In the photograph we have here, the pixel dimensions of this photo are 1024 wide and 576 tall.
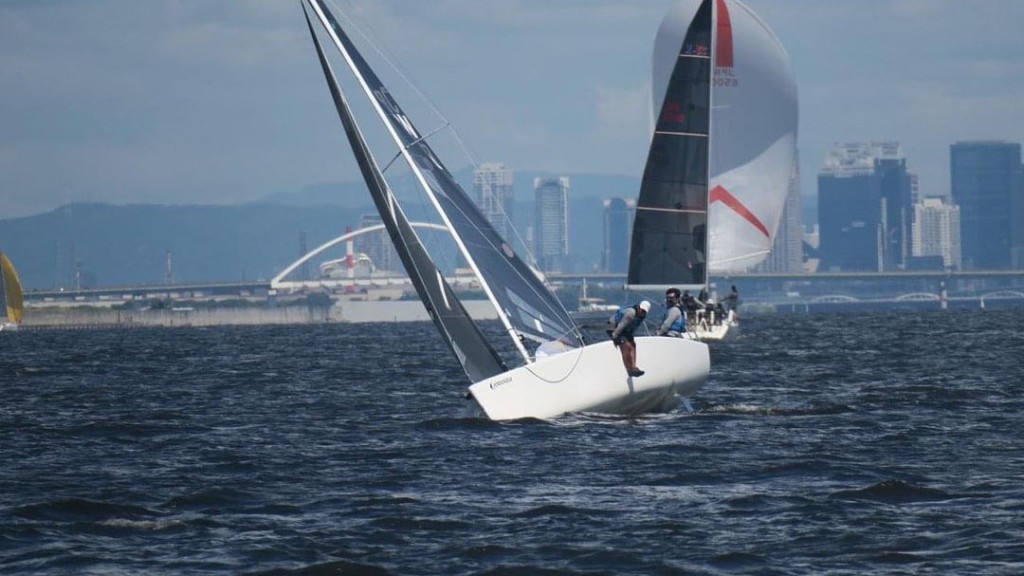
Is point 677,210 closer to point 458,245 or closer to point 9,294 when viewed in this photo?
point 458,245

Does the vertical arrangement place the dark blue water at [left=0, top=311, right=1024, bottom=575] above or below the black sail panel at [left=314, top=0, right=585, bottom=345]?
below

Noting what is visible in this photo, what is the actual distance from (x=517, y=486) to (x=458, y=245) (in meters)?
5.30

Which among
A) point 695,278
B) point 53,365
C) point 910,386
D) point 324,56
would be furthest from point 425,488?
point 695,278

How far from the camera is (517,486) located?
15422 mm

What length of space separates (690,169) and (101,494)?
35.1m

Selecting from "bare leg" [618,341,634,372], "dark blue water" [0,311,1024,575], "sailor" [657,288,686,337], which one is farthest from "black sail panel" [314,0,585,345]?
"sailor" [657,288,686,337]

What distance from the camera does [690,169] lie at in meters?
48.9

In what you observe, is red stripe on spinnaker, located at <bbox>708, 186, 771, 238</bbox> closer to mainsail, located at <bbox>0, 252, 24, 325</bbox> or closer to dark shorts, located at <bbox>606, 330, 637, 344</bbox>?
dark shorts, located at <bbox>606, 330, 637, 344</bbox>

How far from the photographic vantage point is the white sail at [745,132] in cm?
5684

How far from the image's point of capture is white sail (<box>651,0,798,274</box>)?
56.8 meters

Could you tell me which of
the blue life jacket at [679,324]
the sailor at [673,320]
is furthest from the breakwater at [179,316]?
the blue life jacket at [679,324]

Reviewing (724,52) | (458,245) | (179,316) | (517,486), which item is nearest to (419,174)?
(458,245)

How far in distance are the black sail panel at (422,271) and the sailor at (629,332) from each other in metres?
1.49

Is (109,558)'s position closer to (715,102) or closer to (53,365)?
(53,365)
